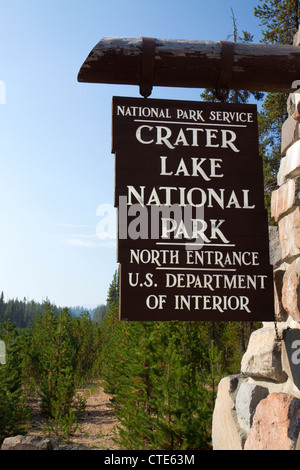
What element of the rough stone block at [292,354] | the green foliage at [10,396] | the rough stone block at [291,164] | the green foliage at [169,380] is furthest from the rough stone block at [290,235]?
the green foliage at [10,396]

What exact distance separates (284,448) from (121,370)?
13941 mm

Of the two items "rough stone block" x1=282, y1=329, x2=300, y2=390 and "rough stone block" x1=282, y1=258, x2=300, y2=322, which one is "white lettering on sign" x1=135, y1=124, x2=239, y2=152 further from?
"rough stone block" x1=282, y1=329, x2=300, y2=390

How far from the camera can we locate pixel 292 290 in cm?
268

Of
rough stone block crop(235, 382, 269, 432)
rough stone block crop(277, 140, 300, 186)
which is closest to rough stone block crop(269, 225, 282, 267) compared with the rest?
rough stone block crop(277, 140, 300, 186)

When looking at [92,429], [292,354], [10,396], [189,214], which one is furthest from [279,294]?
[92,429]

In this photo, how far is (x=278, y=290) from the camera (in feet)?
9.63

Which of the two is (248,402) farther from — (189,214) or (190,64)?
(190,64)

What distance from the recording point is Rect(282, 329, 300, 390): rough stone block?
2.65m

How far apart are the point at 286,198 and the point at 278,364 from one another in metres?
1.10

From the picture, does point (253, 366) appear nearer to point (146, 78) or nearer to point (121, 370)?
point (146, 78)

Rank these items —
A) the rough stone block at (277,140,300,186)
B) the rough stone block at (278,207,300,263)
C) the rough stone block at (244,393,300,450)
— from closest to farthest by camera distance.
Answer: the rough stone block at (244,393,300,450)
the rough stone block at (278,207,300,263)
the rough stone block at (277,140,300,186)

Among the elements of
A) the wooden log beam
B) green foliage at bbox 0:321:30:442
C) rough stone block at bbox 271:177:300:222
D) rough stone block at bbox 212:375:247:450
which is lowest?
green foliage at bbox 0:321:30:442

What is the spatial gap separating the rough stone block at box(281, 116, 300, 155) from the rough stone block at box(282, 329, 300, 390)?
129 cm
